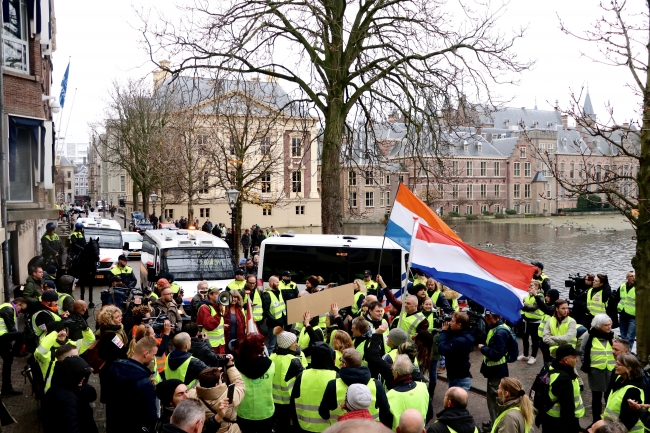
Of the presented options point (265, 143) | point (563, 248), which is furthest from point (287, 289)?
point (563, 248)

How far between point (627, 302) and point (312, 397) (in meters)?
8.72

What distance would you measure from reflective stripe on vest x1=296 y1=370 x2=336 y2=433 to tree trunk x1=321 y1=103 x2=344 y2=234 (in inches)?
462

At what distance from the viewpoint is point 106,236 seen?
27453 millimetres

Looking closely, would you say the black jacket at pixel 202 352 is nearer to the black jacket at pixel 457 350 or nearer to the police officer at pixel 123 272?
the black jacket at pixel 457 350

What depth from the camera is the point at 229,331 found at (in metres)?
11.3

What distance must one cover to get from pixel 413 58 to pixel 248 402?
12677mm

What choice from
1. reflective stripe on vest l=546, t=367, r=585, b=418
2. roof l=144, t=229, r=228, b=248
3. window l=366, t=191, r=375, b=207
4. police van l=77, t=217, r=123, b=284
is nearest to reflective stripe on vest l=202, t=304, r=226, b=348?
reflective stripe on vest l=546, t=367, r=585, b=418

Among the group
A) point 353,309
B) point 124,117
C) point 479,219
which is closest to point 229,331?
point 353,309

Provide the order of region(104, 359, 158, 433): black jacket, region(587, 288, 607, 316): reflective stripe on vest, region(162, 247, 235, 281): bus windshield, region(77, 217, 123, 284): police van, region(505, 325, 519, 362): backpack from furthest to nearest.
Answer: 1. region(77, 217, 123, 284): police van
2. region(162, 247, 235, 281): bus windshield
3. region(587, 288, 607, 316): reflective stripe on vest
4. region(505, 325, 519, 362): backpack
5. region(104, 359, 158, 433): black jacket

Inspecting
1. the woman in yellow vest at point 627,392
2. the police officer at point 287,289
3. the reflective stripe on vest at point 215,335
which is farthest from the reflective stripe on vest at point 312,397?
the police officer at point 287,289

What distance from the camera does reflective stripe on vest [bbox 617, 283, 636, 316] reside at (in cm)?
1233

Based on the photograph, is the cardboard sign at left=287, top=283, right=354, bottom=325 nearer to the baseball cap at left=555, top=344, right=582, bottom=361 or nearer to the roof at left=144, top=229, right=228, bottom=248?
the baseball cap at left=555, top=344, right=582, bottom=361

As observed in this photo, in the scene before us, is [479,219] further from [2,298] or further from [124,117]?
[2,298]

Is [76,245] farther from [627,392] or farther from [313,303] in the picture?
[627,392]
